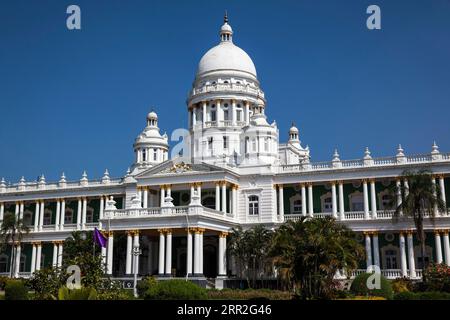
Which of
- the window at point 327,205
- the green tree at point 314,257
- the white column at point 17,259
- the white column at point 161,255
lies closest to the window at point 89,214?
the white column at point 17,259

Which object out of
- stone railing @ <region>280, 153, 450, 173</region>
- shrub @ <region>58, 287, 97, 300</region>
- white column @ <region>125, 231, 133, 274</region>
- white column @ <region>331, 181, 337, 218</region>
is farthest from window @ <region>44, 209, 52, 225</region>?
shrub @ <region>58, 287, 97, 300</region>

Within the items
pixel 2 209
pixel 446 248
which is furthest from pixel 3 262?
pixel 446 248

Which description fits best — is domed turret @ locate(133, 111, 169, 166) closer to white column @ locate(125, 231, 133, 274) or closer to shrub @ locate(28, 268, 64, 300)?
white column @ locate(125, 231, 133, 274)

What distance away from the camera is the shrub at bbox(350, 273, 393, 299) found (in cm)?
2972

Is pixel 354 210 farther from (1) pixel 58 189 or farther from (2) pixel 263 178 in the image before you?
(1) pixel 58 189

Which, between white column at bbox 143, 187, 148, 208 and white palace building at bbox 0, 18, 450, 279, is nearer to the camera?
white palace building at bbox 0, 18, 450, 279

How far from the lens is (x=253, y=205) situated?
5350 cm

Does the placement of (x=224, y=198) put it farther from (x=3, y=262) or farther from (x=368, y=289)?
(x=3, y=262)

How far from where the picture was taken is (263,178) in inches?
2109

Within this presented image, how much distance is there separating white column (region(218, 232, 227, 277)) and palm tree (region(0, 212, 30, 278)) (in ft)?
77.6

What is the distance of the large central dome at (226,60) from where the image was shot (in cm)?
6462

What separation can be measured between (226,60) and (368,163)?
22.6 meters

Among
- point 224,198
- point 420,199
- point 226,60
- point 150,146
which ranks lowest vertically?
point 420,199
